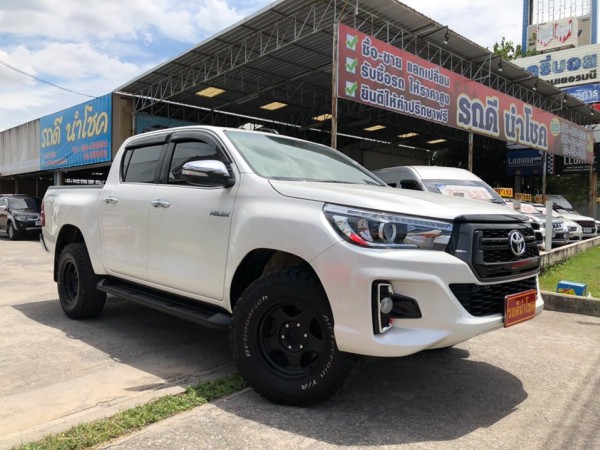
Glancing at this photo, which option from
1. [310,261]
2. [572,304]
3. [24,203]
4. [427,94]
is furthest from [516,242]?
[24,203]

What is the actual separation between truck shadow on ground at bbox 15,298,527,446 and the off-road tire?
0.49 feet

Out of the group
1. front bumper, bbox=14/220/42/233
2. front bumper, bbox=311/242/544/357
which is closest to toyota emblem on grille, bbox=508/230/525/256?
front bumper, bbox=311/242/544/357

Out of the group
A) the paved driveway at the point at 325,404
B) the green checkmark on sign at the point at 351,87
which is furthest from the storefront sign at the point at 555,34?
the paved driveway at the point at 325,404

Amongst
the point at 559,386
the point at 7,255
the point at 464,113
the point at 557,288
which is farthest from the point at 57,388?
the point at 464,113

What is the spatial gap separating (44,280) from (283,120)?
19.6 meters

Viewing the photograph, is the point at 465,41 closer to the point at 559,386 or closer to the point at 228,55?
the point at 228,55

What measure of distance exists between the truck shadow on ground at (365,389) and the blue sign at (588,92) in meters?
32.0

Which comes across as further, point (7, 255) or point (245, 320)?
point (7, 255)

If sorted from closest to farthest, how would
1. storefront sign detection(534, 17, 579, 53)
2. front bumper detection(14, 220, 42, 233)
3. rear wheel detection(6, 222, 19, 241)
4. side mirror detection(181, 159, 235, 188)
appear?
1. side mirror detection(181, 159, 235, 188)
2. front bumper detection(14, 220, 42, 233)
3. rear wheel detection(6, 222, 19, 241)
4. storefront sign detection(534, 17, 579, 53)

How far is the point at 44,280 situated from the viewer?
7.93 metres

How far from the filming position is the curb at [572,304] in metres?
6.21

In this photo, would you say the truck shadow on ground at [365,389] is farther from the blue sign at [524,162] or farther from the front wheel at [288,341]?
the blue sign at [524,162]

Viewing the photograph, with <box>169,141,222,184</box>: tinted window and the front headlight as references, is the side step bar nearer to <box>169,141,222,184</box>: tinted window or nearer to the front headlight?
<box>169,141,222,184</box>: tinted window

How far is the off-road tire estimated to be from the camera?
505cm
